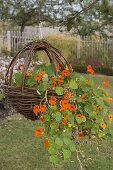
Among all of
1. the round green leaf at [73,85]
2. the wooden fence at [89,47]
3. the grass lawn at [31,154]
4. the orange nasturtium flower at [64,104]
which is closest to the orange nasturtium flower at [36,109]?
the orange nasturtium flower at [64,104]

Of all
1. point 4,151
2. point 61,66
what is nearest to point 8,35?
point 4,151

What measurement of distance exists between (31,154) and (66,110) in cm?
314

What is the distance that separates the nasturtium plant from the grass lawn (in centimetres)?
173

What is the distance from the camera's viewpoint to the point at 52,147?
2.87 meters

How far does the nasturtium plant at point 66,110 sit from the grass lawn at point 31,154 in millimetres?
1731

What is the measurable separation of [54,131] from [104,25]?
21193mm

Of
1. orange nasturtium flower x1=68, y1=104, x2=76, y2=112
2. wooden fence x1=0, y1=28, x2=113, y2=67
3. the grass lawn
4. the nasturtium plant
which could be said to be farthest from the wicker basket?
wooden fence x1=0, y1=28, x2=113, y2=67

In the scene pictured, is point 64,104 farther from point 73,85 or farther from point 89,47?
point 89,47

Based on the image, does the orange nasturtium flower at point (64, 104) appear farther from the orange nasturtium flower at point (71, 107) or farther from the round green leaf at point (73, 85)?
the round green leaf at point (73, 85)

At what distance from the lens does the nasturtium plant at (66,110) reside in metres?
2.87

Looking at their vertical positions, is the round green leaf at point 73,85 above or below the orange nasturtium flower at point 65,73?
below

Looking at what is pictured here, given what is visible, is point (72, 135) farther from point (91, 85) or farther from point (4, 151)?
point (4, 151)

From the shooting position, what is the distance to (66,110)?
286 cm

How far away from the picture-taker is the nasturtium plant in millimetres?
2865
